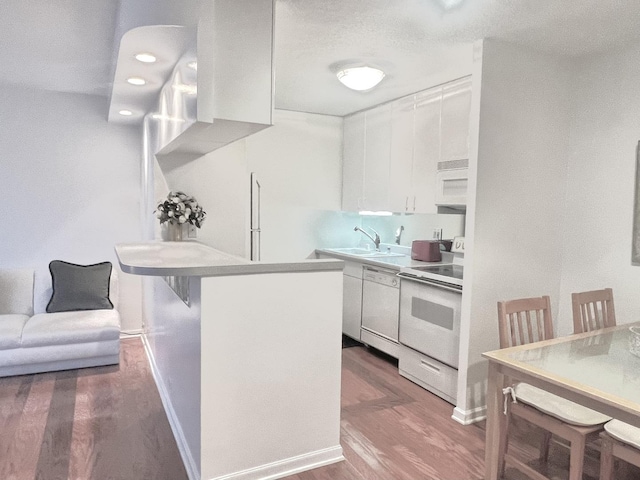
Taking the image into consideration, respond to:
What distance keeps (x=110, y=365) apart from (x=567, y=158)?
13.0 ft

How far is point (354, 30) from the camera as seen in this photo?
2545 millimetres

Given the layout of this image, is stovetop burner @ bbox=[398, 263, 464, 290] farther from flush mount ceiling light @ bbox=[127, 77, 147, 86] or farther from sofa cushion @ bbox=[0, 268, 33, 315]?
sofa cushion @ bbox=[0, 268, 33, 315]

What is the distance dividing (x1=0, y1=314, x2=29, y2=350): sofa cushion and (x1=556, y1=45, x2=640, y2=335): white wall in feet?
13.5

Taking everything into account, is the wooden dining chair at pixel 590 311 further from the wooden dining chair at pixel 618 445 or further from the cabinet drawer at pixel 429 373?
the cabinet drawer at pixel 429 373

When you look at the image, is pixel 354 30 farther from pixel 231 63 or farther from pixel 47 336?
pixel 47 336

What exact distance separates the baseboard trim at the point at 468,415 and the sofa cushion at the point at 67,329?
2756 millimetres

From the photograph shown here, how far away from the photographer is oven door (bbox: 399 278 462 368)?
3.09 m

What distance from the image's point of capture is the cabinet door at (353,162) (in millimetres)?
4664

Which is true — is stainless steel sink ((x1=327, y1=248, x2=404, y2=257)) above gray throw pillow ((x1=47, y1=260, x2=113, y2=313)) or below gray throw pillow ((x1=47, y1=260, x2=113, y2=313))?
above

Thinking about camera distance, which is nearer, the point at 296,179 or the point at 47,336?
the point at 47,336

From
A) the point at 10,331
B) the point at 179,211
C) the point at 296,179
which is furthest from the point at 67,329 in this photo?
the point at 296,179

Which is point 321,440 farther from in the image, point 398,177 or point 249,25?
point 398,177

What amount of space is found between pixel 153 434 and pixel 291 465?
944 millimetres

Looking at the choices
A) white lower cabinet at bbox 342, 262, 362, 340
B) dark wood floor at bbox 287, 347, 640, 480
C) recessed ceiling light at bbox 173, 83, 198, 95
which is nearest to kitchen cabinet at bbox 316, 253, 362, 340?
white lower cabinet at bbox 342, 262, 362, 340
